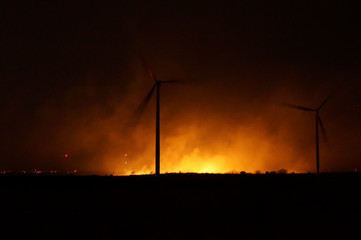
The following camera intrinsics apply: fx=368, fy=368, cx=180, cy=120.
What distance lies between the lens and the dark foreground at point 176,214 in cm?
1969

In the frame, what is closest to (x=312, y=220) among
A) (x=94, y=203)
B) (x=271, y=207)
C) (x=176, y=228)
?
(x=271, y=207)

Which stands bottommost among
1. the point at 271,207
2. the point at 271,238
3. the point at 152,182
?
the point at 271,238

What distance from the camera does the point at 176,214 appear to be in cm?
2498

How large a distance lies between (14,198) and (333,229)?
24.5 m

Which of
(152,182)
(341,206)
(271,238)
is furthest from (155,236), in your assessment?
(152,182)

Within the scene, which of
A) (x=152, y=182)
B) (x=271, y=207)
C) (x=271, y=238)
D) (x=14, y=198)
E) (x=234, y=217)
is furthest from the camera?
(x=152, y=182)

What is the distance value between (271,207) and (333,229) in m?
7.29

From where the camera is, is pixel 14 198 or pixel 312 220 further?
pixel 14 198

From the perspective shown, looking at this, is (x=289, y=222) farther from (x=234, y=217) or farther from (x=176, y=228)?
(x=176, y=228)

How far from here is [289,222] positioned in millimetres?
22688

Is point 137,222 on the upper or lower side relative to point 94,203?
lower

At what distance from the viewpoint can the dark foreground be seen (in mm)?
19688

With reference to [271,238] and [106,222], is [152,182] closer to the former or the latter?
[106,222]

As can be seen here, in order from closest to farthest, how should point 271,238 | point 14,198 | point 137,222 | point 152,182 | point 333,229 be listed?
point 271,238
point 333,229
point 137,222
point 14,198
point 152,182
